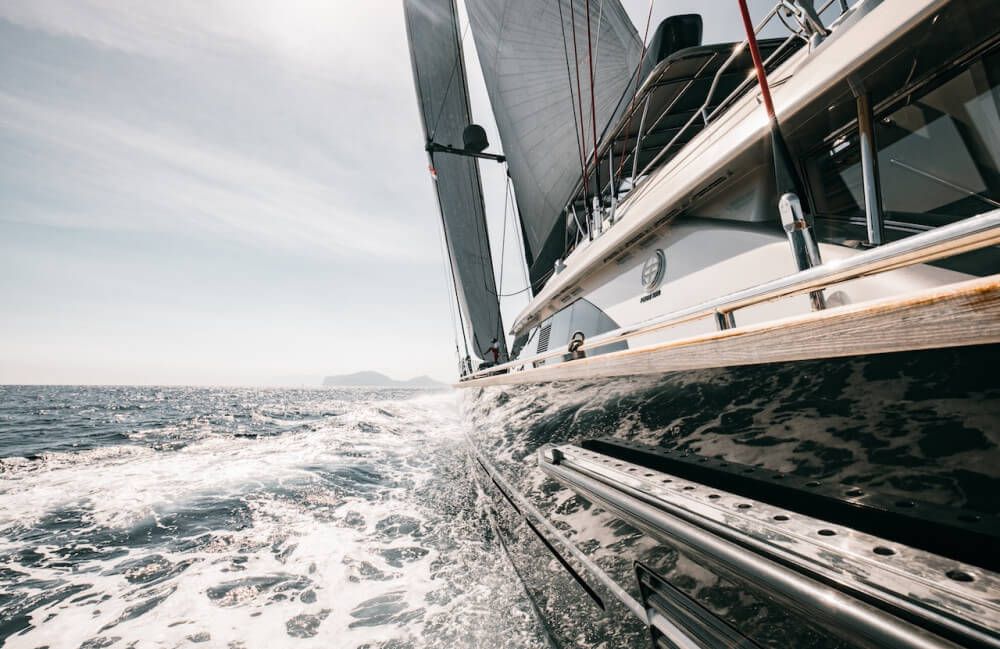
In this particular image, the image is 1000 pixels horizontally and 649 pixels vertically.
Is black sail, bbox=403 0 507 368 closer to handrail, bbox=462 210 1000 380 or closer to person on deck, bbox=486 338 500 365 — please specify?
person on deck, bbox=486 338 500 365

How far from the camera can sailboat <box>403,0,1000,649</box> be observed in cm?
64

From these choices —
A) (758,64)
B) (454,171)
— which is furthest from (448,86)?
(758,64)

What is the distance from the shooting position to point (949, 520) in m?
0.71

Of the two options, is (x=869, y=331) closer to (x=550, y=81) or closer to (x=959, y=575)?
(x=959, y=575)

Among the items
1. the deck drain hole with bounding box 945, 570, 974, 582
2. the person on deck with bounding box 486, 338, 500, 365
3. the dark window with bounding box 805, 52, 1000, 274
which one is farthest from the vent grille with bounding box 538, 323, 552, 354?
the person on deck with bounding box 486, 338, 500, 365

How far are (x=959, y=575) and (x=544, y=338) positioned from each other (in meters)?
4.57

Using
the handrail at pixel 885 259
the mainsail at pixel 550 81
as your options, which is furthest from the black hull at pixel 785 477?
the mainsail at pixel 550 81

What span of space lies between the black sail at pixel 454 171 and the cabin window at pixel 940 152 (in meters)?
9.48

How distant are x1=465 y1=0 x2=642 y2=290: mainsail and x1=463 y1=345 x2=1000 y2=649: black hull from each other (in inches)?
249

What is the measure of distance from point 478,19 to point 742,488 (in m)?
10.7

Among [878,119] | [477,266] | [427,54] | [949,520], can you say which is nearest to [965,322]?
[949,520]

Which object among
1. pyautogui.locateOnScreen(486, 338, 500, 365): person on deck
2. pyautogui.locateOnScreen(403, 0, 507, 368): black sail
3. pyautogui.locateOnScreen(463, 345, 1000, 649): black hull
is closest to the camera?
pyautogui.locateOnScreen(463, 345, 1000, 649): black hull

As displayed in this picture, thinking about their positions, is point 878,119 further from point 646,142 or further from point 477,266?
point 477,266

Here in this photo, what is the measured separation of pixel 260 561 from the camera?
273 centimetres
